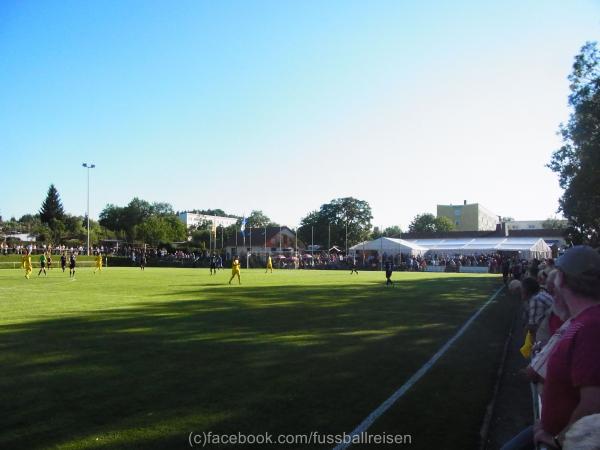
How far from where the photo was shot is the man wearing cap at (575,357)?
238 cm

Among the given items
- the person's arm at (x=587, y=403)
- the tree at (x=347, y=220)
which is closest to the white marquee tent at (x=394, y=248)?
the tree at (x=347, y=220)

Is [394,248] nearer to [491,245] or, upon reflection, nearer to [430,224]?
[491,245]

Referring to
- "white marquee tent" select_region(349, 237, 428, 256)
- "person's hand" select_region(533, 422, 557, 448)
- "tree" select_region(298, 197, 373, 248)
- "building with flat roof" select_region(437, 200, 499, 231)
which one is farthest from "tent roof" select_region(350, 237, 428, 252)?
"building with flat roof" select_region(437, 200, 499, 231)

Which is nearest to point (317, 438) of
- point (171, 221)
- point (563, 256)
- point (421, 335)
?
point (563, 256)

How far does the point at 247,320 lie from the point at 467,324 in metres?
6.14

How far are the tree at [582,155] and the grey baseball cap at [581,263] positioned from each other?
31.0 m

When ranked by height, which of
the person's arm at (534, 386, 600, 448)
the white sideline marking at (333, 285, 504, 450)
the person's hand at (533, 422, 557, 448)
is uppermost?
the person's arm at (534, 386, 600, 448)

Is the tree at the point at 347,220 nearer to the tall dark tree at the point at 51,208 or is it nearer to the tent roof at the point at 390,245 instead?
the tent roof at the point at 390,245

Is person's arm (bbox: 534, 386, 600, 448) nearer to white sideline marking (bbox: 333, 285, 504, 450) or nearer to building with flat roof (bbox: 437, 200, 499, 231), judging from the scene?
white sideline marking (bbox: 333, 285, 504, 450)

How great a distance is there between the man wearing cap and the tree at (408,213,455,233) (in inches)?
4974

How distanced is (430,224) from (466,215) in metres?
17.4

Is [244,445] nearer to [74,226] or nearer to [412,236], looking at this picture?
[412,236]

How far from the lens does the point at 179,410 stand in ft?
19.5

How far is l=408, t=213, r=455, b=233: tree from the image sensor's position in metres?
128
